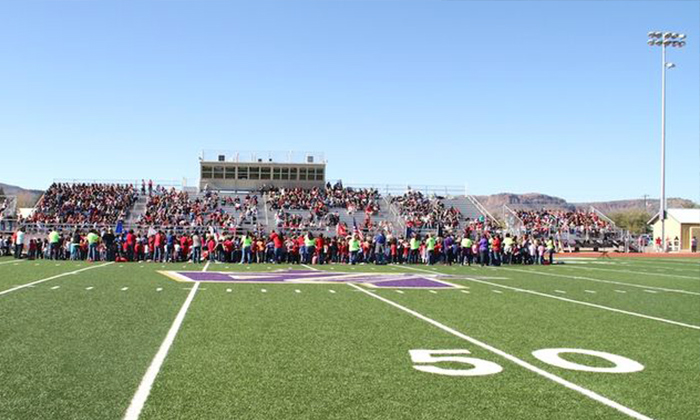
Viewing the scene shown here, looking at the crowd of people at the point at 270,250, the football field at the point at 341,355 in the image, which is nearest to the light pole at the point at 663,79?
the crowd of people at the point at 270,250

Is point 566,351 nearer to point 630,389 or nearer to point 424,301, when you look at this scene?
point 630,389

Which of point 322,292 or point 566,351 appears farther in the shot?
point 322,292

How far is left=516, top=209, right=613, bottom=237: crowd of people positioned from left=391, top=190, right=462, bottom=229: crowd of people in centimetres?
519

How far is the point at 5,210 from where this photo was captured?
149ft

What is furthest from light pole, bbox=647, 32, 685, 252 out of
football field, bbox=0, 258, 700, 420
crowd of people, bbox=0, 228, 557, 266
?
football field, bbox=0, 258, 700, 420

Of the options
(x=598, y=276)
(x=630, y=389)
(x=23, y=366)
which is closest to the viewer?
(x=630, y=389)

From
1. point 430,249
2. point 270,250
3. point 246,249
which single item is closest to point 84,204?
point 270,250

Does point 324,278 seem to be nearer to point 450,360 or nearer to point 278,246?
point 278,246

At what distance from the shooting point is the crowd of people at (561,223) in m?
47.7

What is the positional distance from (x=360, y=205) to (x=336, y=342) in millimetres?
42396

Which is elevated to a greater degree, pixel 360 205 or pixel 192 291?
pixel 360 205

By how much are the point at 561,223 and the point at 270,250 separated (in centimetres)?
3063

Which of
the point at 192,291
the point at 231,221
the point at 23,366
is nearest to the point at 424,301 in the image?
the point at 192,291

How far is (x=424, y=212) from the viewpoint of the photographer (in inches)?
1965
